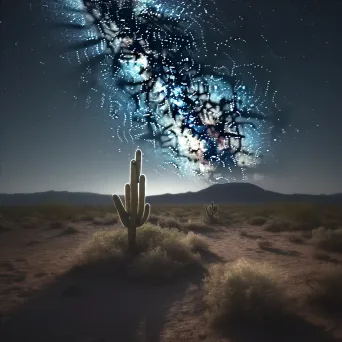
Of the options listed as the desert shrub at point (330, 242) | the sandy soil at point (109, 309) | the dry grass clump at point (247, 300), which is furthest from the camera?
the desert shrub at point (330, 242)

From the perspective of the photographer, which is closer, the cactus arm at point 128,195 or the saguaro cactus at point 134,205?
the saguaro cactus at point 134,205

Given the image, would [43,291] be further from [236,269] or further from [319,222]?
[319,222]

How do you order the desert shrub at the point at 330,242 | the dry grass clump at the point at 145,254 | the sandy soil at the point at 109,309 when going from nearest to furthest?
1. the sandy soil at the point at 109,309
2. the dry grass clump at the point at 145,254
3. the desert shrub at the point at 330,242

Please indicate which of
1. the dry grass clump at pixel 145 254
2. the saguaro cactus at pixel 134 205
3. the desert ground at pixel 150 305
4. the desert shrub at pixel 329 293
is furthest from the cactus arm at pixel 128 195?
the desert shrub at pixel 329 293

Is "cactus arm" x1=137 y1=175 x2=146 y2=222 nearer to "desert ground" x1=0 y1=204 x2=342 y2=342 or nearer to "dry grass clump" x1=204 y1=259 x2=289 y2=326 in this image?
"desert ground" x1=0 y1=204 x2=342 y2=342

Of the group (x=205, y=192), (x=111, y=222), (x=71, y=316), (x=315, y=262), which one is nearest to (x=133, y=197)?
(x=71, y=316)

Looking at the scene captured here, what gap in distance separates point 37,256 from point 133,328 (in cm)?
701

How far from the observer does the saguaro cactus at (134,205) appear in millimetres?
9719

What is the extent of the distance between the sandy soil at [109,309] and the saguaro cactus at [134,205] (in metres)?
2.21

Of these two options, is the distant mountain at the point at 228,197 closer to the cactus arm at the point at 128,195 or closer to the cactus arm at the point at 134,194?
the cactus arm at the point at 128,195

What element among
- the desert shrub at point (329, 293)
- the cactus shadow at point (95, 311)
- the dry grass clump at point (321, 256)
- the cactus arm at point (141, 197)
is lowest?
the cactus shadow at point (95, 311)

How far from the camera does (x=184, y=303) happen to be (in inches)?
Result: 235

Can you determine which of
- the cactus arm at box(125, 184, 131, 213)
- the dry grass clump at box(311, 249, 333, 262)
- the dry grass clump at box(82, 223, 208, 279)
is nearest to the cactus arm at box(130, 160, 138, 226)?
the cactus arm at box(125, 184, 131, 213)

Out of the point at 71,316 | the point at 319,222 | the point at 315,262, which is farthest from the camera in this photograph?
the point at 319,222
